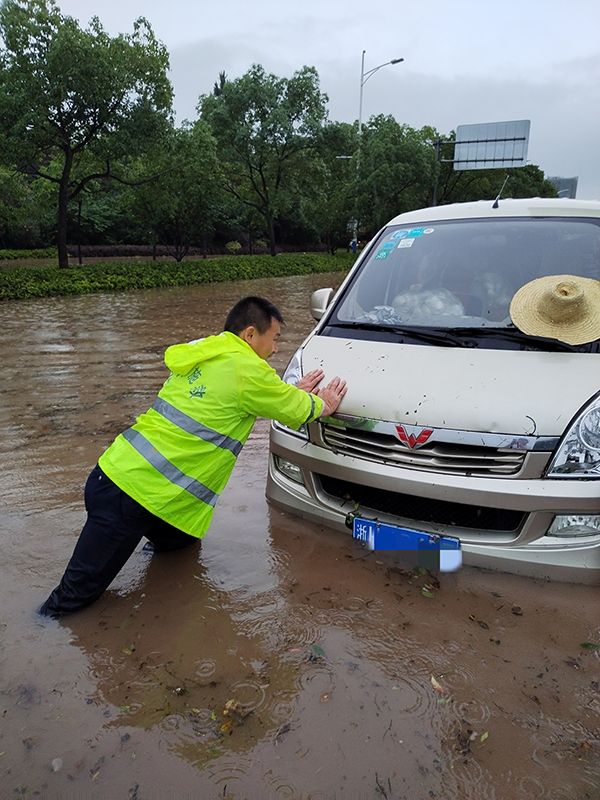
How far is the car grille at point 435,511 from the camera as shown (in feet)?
9.21

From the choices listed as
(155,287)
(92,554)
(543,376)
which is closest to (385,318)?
(543,376)

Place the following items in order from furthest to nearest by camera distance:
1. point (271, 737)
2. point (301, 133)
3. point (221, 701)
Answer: point (301, 133) < point (221, 701) < point (271, 737)

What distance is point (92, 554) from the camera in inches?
112

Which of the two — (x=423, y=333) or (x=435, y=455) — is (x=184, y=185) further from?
(x=435, y=455)

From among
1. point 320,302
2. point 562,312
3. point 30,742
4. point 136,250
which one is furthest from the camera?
point 136,250

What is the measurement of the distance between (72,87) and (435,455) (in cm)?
2004

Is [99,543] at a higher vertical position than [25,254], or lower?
higher

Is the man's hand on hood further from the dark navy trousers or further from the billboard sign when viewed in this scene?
the billboard sign

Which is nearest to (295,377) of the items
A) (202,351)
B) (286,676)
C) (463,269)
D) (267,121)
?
(202,351)

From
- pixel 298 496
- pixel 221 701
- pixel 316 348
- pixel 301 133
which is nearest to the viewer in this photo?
pixel 221 701

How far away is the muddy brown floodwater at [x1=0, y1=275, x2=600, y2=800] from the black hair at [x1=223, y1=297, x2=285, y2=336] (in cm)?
120

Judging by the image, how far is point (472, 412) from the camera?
2.78 metres

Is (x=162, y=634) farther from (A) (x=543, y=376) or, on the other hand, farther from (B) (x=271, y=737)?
Result: (A) (x=543, y=376)

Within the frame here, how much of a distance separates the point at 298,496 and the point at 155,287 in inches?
755
